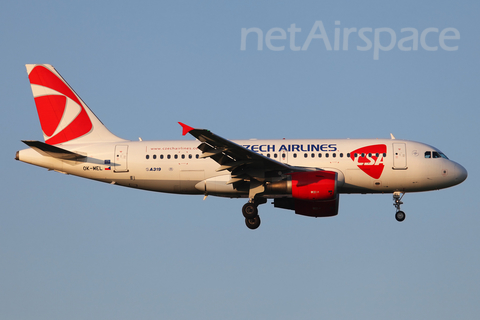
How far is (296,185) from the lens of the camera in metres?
33.0

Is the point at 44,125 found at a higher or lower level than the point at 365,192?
higher

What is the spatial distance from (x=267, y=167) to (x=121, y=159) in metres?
8.87

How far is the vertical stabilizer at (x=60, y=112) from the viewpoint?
38.1 meters

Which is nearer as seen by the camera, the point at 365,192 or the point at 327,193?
the point at 327,193

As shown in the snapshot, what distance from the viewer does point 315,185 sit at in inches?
1292

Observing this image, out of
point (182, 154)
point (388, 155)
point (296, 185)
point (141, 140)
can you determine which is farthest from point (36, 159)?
point (388, 155)

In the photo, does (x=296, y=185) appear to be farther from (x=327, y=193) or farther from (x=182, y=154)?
(x=182, y=154)

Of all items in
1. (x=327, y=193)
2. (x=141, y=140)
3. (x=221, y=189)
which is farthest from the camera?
(x=141, y=140)

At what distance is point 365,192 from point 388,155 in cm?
248

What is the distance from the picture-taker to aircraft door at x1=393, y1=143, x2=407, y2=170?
34438mm

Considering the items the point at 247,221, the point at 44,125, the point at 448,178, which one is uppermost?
the point at 44,125

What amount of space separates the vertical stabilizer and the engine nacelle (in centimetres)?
1158

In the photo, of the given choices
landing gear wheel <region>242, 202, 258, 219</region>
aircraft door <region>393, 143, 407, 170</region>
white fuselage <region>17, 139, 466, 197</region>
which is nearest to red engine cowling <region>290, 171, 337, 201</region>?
white fuselage <region>17, 139, 466, 197</region>

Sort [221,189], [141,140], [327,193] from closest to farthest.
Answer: [327,193], [221,189], [141,140]
